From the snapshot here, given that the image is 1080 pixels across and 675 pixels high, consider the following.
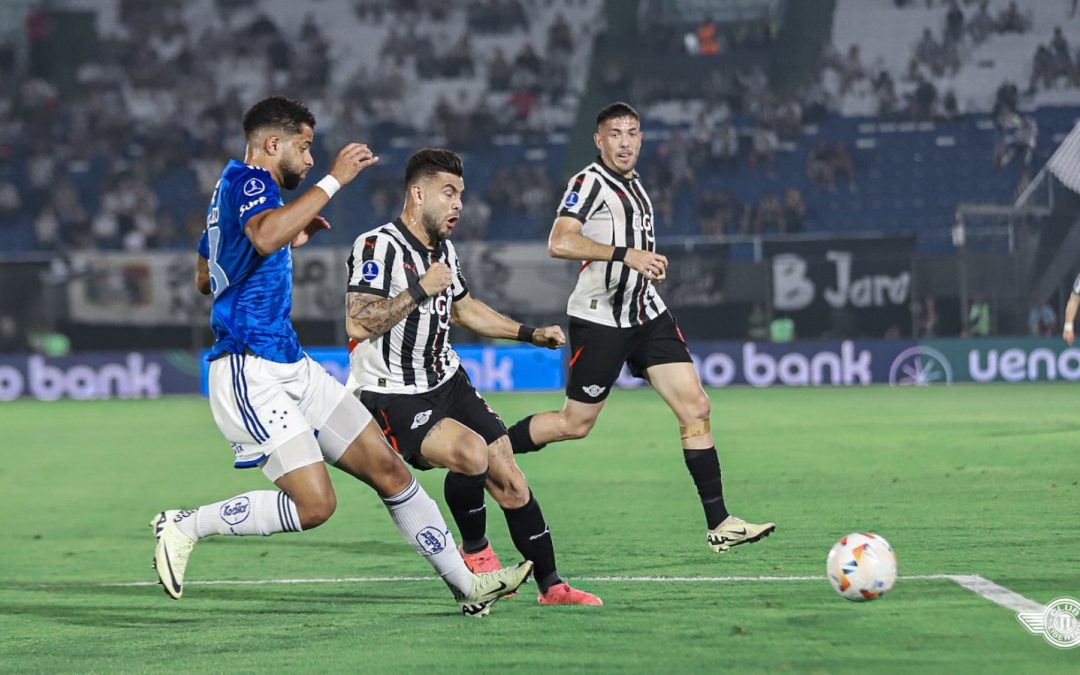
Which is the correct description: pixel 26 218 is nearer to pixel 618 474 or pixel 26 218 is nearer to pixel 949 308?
pixel 949 308

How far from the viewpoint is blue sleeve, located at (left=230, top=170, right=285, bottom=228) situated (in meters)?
5.70

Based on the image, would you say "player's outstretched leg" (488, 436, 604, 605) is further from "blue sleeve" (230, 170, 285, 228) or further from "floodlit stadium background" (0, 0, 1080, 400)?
→ "floodlit stadium background" (0, 0, 1080, 400)

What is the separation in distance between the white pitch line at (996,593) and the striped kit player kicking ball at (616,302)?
5.49 ft

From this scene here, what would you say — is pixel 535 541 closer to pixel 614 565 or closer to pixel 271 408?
pixel 614 565

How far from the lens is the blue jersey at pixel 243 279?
580 cm

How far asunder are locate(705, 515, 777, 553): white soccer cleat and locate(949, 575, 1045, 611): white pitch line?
3.45 ft

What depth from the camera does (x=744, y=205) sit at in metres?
28.0

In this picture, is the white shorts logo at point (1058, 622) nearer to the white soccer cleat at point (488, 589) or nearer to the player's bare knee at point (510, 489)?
the white soccer cleat at point (488, 589)

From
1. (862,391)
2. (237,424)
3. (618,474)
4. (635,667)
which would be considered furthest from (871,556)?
(862,391)

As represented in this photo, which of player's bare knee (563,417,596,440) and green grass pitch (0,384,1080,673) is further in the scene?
player's bare knee (563,417,596,440)

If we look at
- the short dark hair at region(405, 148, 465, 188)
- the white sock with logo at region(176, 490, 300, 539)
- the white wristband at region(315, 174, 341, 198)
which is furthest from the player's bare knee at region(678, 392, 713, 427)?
the white wristband at region(315, 174, 341, 198)

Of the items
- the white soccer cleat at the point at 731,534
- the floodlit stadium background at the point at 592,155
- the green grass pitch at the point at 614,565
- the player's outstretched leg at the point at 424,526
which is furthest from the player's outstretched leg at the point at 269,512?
the floodlit stadium background at the point at 592,155

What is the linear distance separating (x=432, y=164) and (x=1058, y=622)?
327 cm

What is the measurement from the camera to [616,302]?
8156 mm
